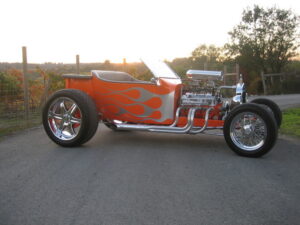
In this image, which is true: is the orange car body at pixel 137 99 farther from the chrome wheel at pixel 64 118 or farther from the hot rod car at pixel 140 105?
the chrome wheel at pixel 64 118

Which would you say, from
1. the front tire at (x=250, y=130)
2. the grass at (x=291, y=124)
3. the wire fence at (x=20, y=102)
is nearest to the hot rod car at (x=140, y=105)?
the front tire at (x=250, y=130)

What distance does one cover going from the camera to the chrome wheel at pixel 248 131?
18.2ft

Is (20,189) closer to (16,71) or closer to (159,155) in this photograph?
(159,155)

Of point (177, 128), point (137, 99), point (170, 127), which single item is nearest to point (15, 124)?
point (137, 99)

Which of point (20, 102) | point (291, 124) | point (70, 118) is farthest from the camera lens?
point (20, 102)

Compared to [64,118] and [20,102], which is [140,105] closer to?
[64,118]

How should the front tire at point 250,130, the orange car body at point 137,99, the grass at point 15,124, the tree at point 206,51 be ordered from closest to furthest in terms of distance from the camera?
the front tire at point 250,130 → the orange car body at point 137,99 → the grass at point 15,124 → the tree at point 206,51

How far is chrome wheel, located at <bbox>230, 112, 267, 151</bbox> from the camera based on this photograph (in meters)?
5.54

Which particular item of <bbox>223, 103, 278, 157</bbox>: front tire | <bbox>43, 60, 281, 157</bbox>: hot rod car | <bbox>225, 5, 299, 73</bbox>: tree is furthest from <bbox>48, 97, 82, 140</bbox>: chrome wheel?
<bbox>225, 5, 299, 73</bbox>: tree

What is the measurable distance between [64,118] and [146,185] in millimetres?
2789

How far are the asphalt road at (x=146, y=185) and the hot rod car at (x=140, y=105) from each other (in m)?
0.35

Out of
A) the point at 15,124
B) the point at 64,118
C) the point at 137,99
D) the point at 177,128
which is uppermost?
the point at 137,99

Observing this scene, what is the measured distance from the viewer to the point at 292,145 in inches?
257

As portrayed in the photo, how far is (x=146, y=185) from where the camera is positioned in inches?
163
